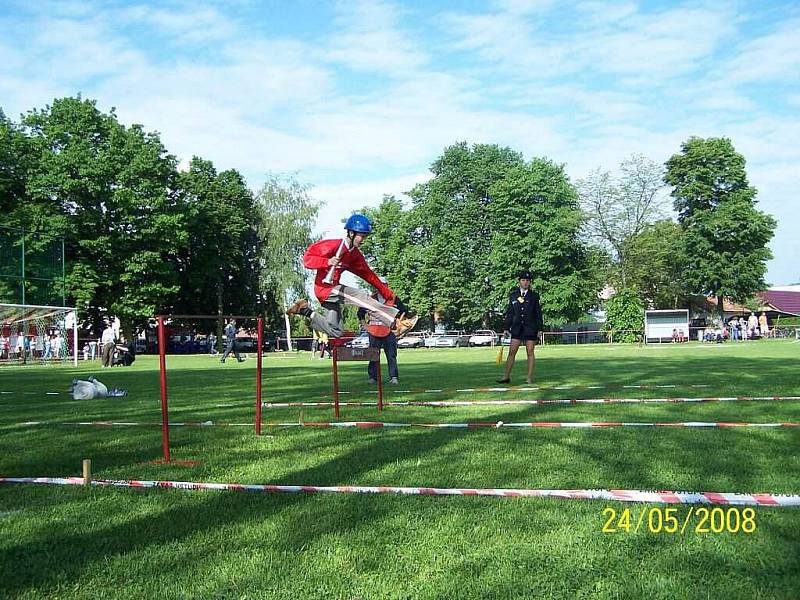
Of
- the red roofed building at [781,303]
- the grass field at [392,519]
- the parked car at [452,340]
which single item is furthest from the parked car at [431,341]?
the grass field at [392,519]

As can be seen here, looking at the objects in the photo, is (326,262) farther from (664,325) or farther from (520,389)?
(664,325)

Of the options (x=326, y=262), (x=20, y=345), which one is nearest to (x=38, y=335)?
(x=20, y=345)

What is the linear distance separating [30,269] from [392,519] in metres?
33.2

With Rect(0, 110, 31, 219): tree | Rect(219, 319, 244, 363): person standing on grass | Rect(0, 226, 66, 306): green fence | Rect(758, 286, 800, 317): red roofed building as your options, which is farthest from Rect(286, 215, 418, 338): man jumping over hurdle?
Rect(758, 286, 800, 317): red roofed building

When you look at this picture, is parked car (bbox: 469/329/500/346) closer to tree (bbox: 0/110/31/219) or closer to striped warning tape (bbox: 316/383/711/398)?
tree (bbox: 0/110/31/219)

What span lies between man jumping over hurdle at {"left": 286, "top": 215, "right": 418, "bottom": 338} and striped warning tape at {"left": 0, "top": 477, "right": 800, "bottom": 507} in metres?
3.82

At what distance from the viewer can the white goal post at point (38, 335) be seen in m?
34.1

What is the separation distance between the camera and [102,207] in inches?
2041

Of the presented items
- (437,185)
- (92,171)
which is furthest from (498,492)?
(437,185)

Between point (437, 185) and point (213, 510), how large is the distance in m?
65.0

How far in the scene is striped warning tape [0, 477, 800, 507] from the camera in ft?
15.4

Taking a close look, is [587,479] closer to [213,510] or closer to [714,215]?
[213,510]
